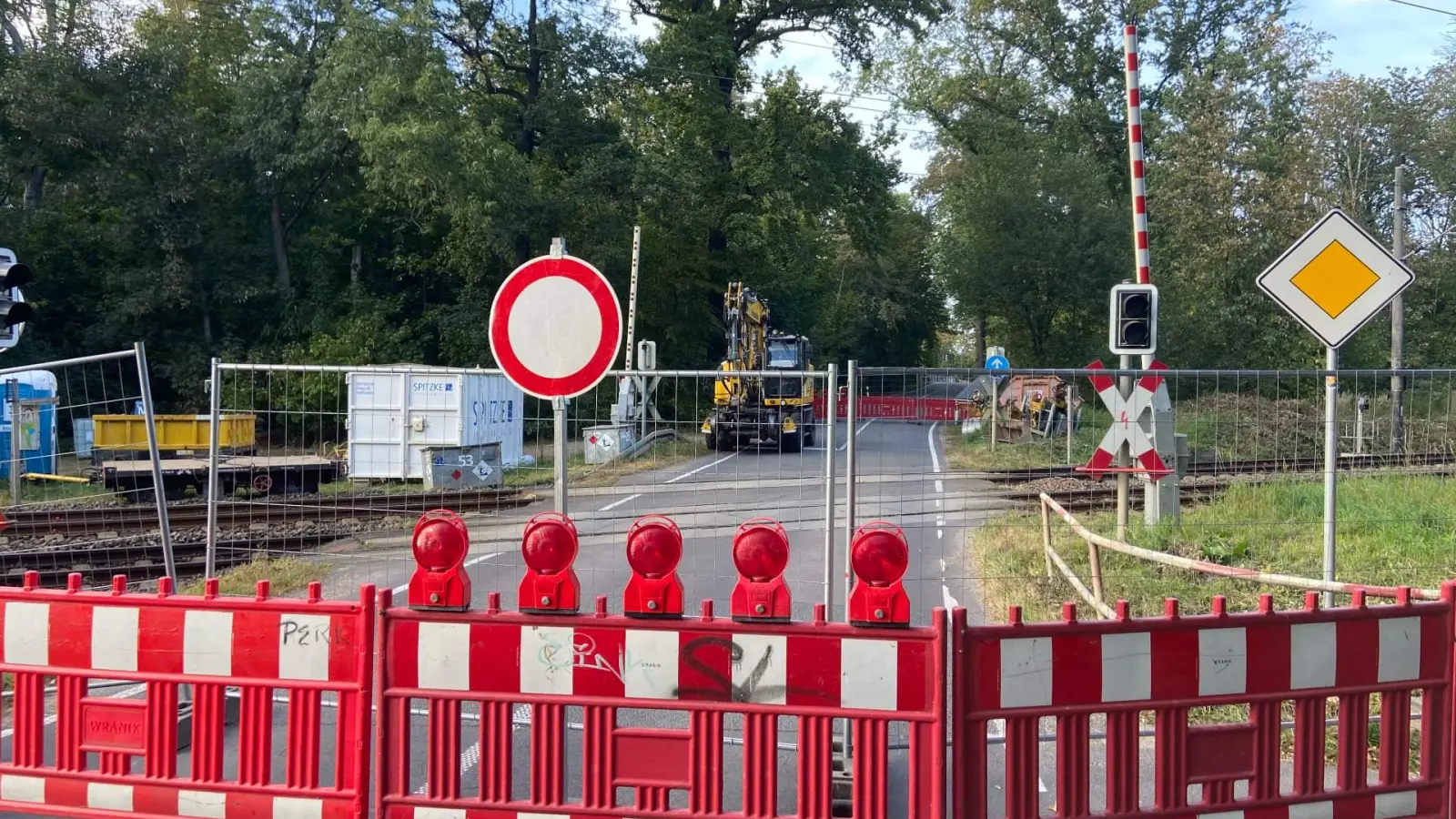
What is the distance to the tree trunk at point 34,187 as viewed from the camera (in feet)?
101

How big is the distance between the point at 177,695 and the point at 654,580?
5.69ft

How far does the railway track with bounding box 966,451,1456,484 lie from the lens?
609 cm

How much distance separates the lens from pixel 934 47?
4734 cm

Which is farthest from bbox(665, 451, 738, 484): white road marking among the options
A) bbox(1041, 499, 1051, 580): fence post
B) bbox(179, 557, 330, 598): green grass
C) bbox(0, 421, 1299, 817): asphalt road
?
bbox(179, 557, 330, 598): green grass

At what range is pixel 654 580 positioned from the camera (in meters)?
3.59

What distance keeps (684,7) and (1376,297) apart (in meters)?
33.3

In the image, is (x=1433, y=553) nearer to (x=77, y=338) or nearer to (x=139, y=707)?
→ (x=139, y=707)

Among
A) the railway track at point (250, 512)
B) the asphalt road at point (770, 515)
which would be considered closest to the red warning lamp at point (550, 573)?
the asphalt road at point (770, 515)

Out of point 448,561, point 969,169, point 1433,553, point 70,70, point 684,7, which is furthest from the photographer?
point 969,169

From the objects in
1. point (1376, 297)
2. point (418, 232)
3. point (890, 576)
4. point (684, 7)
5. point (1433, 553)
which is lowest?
point (1433, 553)

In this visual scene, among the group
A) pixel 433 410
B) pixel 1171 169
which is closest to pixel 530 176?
pixel 433 410

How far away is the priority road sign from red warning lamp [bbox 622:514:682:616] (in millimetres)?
4096

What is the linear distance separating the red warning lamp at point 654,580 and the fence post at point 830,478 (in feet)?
2.83

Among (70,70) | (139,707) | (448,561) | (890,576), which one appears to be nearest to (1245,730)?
(890,576)
